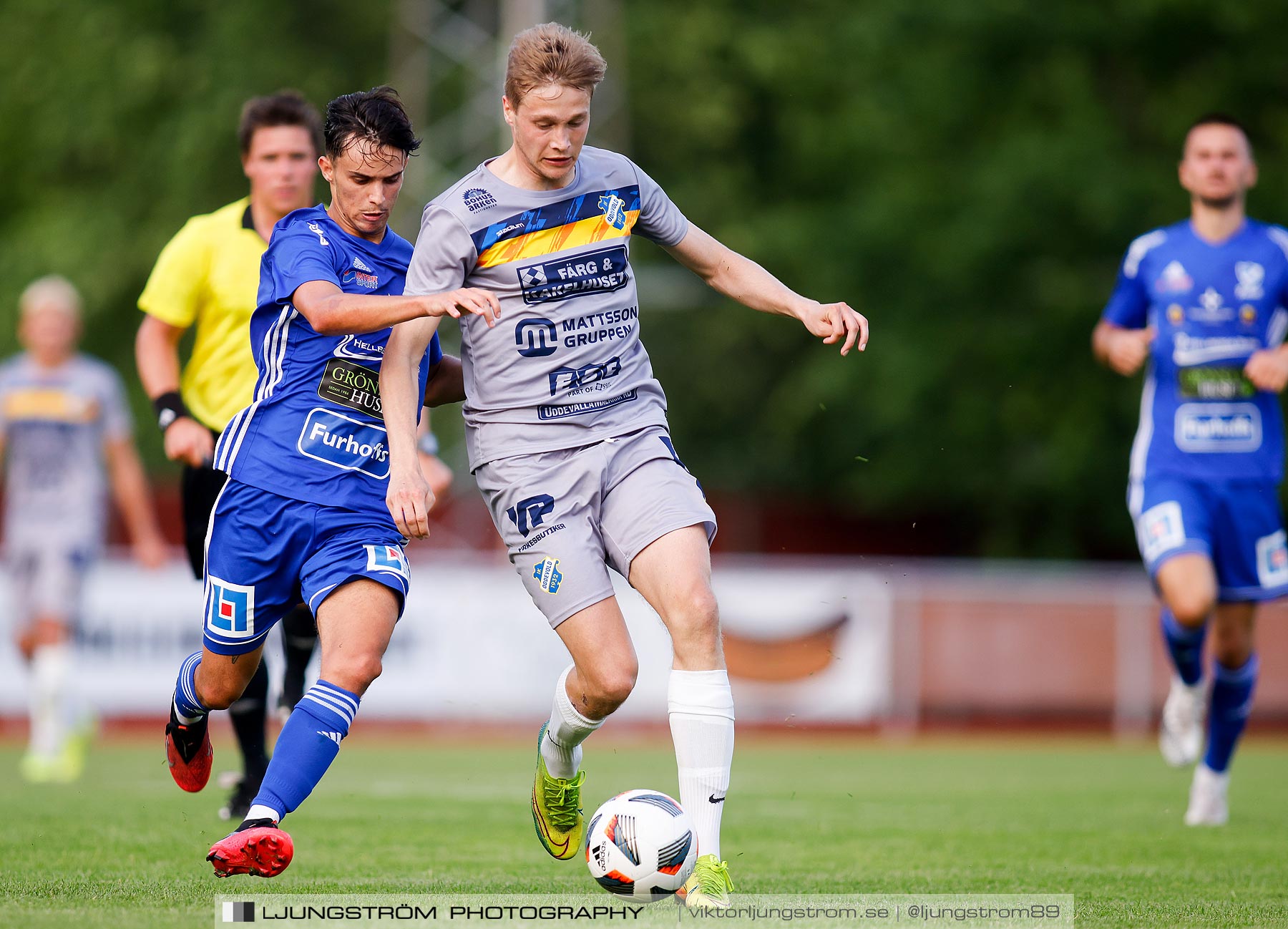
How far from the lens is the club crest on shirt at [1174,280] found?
26.5 feet

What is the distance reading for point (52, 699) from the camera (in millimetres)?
11156

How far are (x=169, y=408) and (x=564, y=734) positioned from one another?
2.25m

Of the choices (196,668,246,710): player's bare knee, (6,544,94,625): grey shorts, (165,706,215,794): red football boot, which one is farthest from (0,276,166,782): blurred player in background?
(196,668,246,710): player's bare knee

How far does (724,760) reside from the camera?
526 centimetres

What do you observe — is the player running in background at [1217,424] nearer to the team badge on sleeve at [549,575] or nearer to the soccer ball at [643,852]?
the team badge on sleeve at [549,575]

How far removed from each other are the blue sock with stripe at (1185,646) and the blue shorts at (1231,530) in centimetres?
23

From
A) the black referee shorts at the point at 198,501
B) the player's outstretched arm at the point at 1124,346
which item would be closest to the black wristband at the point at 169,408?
the black referee shorts at the point at 198,501

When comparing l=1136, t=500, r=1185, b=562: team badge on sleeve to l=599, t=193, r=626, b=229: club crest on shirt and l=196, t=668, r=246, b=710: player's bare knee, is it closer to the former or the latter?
l=599, t=193, r=626, b=229: club crest on shirt

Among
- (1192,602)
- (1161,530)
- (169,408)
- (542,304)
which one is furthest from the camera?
(1161,530)

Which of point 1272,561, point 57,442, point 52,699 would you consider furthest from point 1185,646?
point 57,442

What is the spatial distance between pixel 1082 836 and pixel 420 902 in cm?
335

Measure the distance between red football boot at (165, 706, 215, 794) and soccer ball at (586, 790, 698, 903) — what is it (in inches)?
70.8

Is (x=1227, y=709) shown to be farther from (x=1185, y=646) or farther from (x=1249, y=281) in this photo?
(x=1249, y=281)

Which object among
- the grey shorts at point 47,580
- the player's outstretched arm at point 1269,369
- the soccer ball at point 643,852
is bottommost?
the grey shorts at point 47,580
